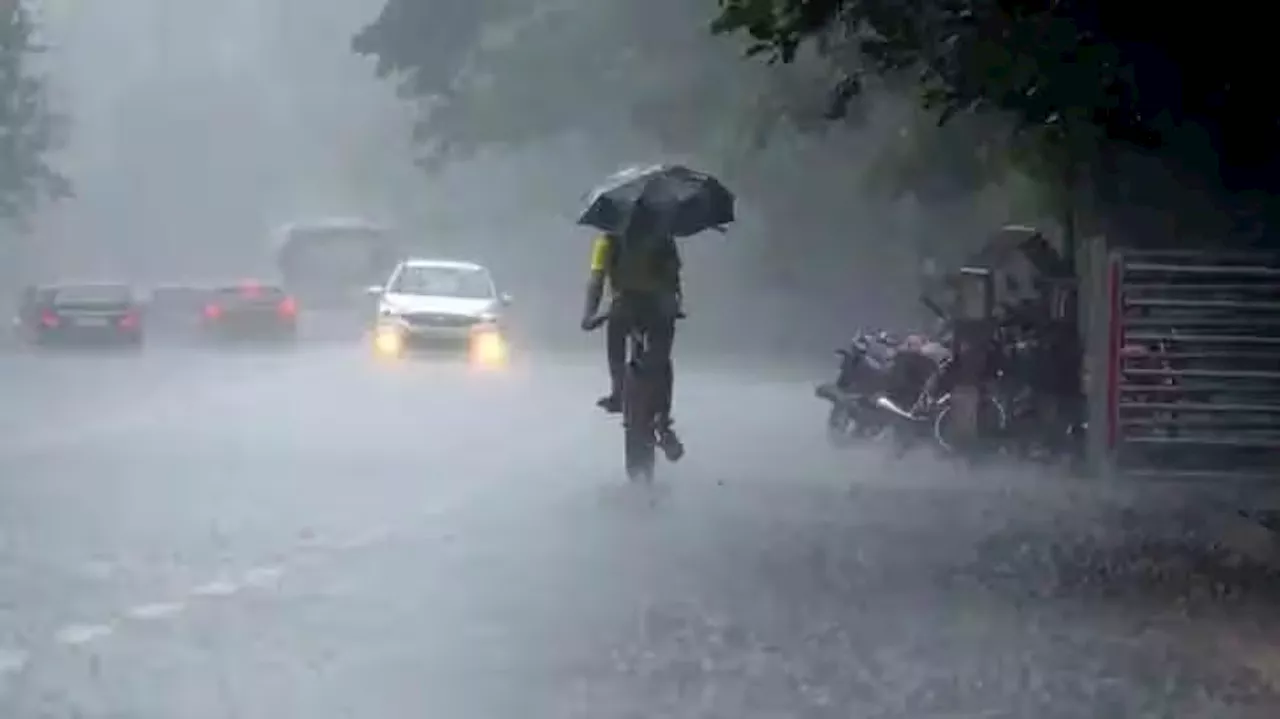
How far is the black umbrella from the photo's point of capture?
18.3m

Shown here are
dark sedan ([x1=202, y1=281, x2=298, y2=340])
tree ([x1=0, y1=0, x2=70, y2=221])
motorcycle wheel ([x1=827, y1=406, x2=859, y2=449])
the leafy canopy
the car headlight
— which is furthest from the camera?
tree ([x1=0, y1=0, x2=70, y2=221])

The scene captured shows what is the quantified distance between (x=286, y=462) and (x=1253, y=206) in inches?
326

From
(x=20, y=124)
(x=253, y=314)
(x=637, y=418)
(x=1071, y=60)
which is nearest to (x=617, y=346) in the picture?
(x=637, y=418)

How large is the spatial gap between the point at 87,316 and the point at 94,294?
18.1 inches

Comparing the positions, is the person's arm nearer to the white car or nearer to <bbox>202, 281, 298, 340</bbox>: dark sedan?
the white car

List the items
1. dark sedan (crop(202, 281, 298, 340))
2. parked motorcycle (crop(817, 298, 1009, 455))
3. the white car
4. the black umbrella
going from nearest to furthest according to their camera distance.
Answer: the black umbrella < parked motorcycle (crop(817, 298, 1009, 455)) < the white car < dark sedan (crop(202, 281, 298, 340))

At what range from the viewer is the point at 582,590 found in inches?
503

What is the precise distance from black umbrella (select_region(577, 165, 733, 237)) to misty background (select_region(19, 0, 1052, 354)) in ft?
40.7

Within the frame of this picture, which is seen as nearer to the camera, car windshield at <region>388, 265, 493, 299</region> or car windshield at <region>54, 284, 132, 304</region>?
car windshield at <region>388, 265, 493, 299</region>

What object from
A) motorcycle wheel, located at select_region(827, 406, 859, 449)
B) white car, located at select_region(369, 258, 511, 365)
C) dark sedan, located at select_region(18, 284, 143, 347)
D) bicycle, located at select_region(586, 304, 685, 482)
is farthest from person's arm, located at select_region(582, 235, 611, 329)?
dark sedan, located at select_region(18, 284, 143, 347)

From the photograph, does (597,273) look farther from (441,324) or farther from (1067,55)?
(441,324)

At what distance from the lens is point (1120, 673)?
35.2 feet

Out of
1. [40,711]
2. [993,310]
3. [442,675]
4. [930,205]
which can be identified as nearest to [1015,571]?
[442,675]

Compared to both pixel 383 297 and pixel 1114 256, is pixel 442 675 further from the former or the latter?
pixel 383 297
